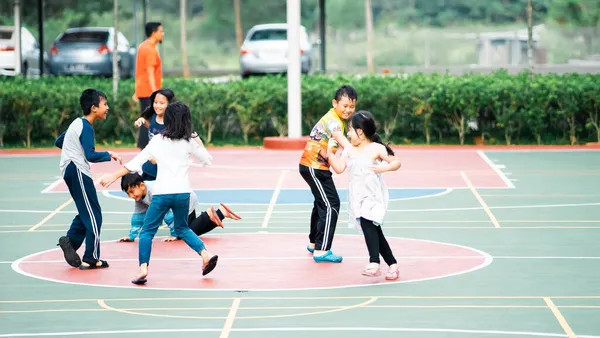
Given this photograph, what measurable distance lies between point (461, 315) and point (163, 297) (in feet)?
7.24

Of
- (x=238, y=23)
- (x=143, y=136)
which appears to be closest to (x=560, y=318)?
(x=143, y=136)

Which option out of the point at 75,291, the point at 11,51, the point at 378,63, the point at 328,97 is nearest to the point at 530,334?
the point at 75,291

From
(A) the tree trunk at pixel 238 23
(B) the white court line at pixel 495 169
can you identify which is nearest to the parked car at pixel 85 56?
(B) the white court line at pixel 495 169

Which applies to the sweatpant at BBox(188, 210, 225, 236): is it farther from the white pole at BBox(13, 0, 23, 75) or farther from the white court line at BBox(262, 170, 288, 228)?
the white pole at BBox(13, 0, 23, 75)

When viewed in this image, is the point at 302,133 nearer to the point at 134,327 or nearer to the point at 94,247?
the point at 94,247

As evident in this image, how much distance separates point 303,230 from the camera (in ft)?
42.5

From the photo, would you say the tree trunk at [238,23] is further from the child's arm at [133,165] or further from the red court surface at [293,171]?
the child's arm at [133,165]

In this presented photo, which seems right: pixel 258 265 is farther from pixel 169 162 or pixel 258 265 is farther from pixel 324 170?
pixel 169 162

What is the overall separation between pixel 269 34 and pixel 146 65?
16.6 meters

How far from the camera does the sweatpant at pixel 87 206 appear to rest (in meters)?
10.5

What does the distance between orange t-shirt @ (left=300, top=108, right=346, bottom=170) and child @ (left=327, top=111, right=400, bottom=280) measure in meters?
0.51

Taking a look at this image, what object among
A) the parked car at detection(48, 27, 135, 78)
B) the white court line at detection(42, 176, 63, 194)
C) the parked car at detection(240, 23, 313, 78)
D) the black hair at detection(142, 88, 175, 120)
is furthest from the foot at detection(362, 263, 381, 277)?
the parked car at detection(48, 27, 135, 78)

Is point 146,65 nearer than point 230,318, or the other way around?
point 230,318

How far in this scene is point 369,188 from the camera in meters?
10.2
